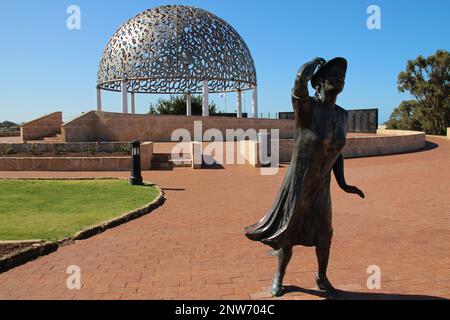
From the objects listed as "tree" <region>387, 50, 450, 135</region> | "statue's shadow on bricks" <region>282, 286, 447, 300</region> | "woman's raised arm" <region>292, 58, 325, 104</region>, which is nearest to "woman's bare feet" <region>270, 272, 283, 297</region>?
"statue's shadow on bricks" <region>282, 286, 447, 300</region>

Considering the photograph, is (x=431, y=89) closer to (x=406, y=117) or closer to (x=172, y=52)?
(x=406, y=117)

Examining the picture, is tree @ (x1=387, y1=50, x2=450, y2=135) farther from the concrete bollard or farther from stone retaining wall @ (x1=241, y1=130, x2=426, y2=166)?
the concrete bollard

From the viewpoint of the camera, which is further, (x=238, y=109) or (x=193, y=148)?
(x=238, y=109)

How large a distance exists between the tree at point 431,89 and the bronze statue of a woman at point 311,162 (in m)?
35.8

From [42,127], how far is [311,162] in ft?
71.7

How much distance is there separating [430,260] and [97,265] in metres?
3.92

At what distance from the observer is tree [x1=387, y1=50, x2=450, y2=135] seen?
34406mm

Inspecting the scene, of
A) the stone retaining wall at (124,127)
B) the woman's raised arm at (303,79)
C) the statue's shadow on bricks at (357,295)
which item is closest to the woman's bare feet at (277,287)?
the statue's shadow on bricks at (357,295)

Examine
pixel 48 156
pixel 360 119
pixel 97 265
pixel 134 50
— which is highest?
pixel 134 50

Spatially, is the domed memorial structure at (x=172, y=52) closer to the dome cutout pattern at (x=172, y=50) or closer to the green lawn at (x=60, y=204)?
the dome cutout pattern at (x=172, y=50)

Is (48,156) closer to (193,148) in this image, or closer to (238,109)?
(193,148)
